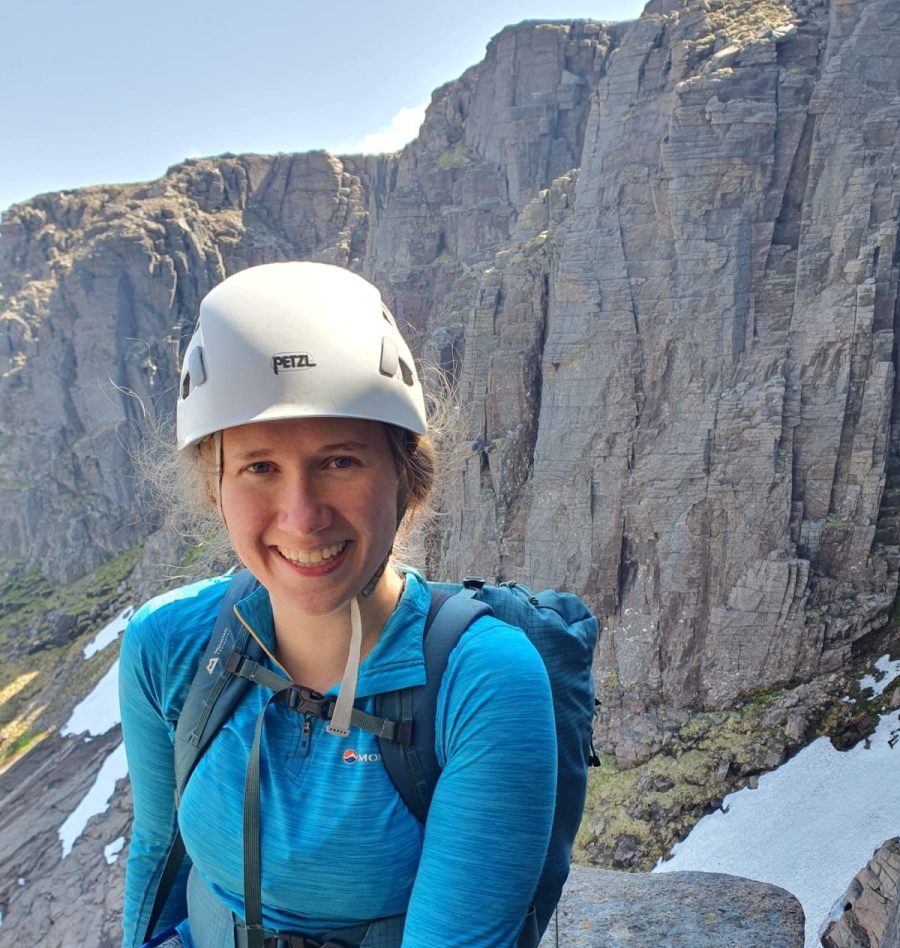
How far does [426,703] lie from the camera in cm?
222

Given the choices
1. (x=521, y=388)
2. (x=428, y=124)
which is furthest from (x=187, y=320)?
(x=521, y=388)

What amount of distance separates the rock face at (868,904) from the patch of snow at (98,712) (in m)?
42.9

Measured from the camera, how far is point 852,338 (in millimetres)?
23438

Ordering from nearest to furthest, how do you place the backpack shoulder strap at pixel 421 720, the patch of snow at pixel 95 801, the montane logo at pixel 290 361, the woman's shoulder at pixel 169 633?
the backpack shoulder strap at pixel 421 720 → the montane logo at pixel 290 361 → the woman's shoulder at pixel 169 633 → the patch of snow at pixel 95 801

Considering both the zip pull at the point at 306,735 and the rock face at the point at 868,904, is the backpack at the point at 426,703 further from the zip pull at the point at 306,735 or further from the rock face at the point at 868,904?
the rock face at the point at 868,904

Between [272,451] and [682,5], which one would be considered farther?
[682,5]

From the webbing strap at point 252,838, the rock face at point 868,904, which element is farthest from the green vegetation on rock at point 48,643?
the webbing strap at point 252,838

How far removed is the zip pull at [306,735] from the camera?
232cm

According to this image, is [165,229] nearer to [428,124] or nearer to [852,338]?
[428,124]

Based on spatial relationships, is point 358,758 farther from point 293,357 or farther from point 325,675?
point 293,357

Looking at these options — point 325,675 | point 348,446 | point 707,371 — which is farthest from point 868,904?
point 707,371

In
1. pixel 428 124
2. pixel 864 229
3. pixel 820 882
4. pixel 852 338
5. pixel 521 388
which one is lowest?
pixel 820 882

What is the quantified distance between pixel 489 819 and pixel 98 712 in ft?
170

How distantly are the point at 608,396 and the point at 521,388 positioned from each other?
4836 mm
